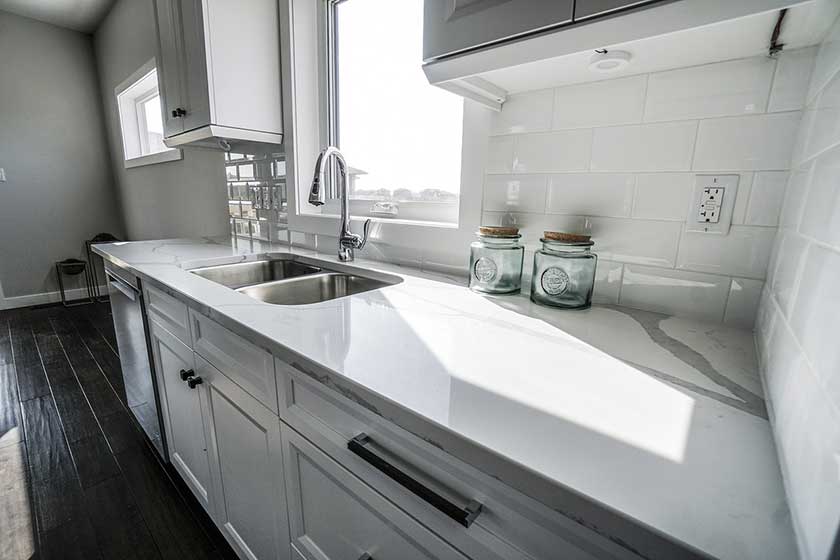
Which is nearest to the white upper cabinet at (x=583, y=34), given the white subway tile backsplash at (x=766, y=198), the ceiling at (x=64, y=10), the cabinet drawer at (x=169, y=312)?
the white subway tile backsplash at (x=766, y=198)

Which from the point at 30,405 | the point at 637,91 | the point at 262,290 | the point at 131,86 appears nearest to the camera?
the point at 637,91

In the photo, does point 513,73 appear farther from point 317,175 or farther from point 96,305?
point 96,305

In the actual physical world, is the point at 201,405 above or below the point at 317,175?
below

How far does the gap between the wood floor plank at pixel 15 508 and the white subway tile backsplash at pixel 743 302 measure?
2030mm

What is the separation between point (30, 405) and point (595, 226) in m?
2.79

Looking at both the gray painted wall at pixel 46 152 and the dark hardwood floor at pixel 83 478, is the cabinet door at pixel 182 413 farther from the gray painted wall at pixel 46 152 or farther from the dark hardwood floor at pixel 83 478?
the gray painted wall at pixel 46 152

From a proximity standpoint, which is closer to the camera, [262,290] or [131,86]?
[262,290]

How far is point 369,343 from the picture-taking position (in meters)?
0.66

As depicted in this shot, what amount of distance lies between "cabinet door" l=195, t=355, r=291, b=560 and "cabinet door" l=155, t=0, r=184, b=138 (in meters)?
1.40

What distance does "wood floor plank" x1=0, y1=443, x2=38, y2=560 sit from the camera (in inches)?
47.5

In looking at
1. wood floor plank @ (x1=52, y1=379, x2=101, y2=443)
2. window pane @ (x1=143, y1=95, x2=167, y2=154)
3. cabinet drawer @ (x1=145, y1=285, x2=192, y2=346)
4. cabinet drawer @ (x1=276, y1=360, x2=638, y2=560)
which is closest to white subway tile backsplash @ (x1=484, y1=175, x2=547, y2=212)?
cabinet drawer @ (x1=276, y1=360, x2=638, y2=560)

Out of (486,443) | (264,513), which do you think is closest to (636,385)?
(486,443)

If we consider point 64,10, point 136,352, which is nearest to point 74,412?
point 136,352

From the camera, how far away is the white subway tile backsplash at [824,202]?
380 millimetres
